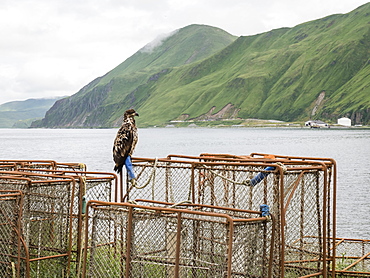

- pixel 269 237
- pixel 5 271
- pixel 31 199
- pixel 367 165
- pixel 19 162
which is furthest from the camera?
pixel 367 165

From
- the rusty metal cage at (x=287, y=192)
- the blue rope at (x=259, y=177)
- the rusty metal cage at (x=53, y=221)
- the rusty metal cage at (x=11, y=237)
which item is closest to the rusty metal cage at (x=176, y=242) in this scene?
the rusty metal cage at (x=287, y=192)

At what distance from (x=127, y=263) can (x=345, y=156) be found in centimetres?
9513

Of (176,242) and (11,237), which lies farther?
(11,237)

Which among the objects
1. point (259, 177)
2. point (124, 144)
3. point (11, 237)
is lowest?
point (11, 237)

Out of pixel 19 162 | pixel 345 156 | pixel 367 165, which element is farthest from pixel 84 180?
pixel 345 156

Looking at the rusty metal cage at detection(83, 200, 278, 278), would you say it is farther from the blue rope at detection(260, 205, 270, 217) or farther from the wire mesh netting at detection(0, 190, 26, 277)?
the wire mesh netting at detection(0, 190, 26, 277)

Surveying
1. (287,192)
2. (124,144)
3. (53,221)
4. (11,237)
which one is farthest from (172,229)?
(53,221)

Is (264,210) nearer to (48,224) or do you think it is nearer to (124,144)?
(124,144)

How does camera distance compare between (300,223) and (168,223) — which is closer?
(168,223)

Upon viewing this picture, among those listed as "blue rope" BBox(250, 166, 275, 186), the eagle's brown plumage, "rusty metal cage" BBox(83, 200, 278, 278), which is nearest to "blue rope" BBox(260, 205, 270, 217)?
"rusty metal cage" BBox(83, 200, 278, 278)

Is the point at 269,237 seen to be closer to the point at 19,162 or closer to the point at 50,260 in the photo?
the point at 50,260

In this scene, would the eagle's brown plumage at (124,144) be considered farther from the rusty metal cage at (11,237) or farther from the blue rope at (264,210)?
the blue rope at (264,210)

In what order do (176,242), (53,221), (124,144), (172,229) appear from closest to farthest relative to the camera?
1. (176,242)
2. (172,229)
3. (124,144)
4. (53,221)

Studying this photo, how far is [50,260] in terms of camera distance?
10.1 m
